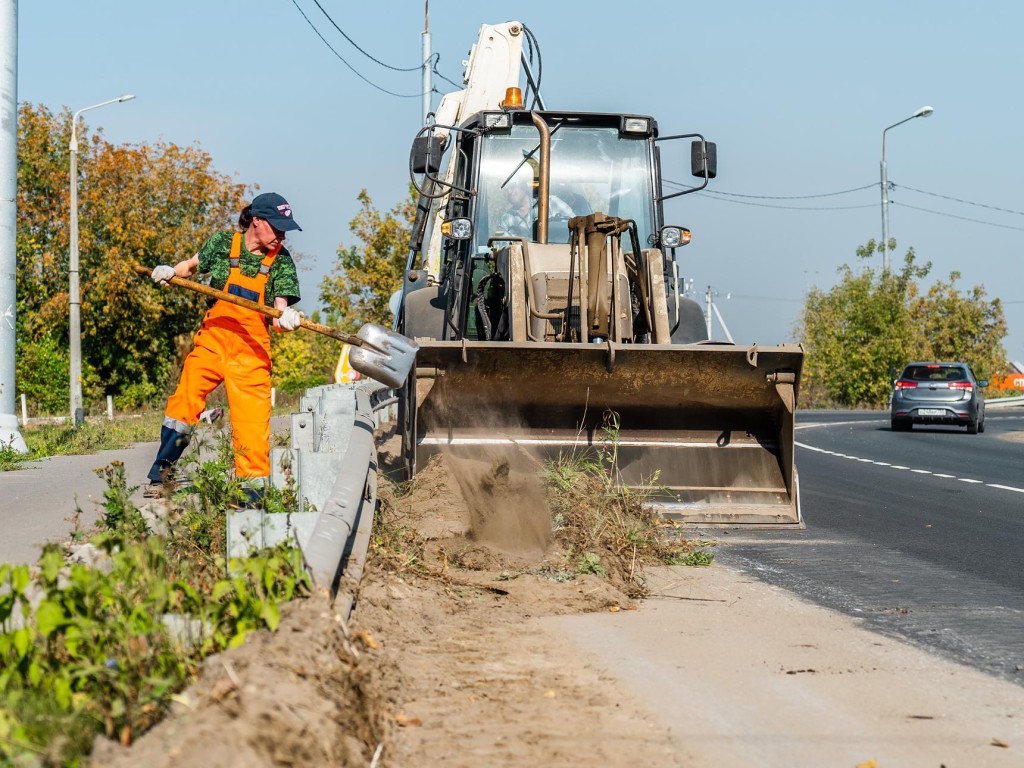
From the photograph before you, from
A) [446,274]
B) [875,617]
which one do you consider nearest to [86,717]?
[875,617]

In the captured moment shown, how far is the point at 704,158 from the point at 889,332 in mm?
45707

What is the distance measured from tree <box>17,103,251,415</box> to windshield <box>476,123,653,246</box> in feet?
90.1

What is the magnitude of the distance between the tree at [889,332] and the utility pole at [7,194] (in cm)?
4436

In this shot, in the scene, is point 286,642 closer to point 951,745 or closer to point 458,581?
point 951,745

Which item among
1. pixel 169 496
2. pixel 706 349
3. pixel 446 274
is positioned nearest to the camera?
pixel 169 496

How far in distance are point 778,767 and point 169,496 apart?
3494mm

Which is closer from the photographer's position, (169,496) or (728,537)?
(169,496)

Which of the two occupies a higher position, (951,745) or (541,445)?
(541,445)

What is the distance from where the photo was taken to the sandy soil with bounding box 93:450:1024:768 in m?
3.14

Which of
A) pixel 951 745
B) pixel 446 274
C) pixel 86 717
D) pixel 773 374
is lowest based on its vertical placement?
pixel 951 745

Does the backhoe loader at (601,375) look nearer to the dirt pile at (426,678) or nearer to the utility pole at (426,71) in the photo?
the dirt pile at (426,678)

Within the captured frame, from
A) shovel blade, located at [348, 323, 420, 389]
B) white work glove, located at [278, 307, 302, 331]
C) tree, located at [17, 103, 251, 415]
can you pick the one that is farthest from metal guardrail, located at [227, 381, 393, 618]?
tree, located at [17, 103, 251, 415]

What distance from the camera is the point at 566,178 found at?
10.8 metres

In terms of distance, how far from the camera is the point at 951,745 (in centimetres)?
402
